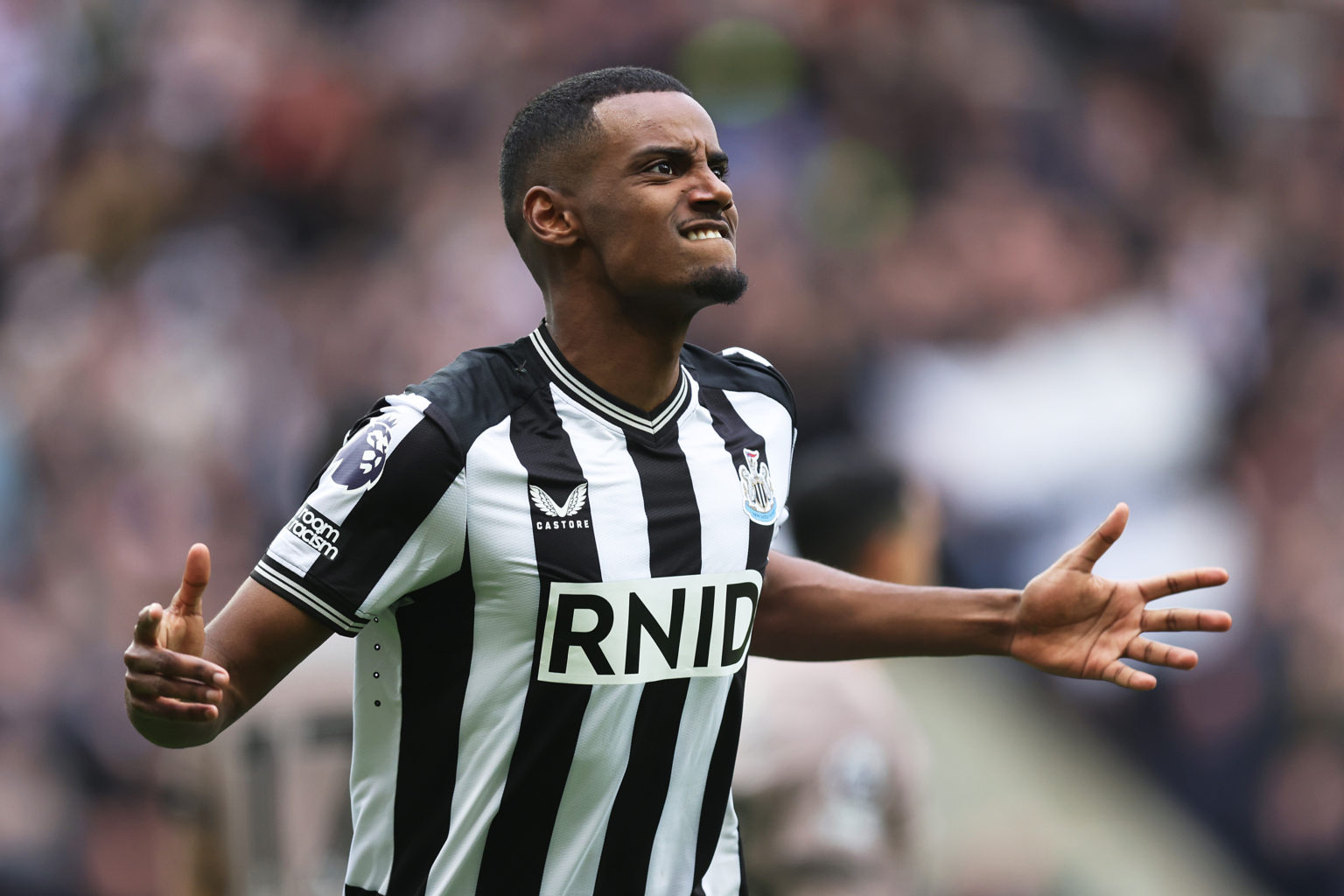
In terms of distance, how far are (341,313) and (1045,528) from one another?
362 cm

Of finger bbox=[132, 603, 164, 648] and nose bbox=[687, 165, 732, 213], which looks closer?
finger bbox=[132, 603, 164, 648]

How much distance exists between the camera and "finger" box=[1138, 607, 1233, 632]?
10.6ft

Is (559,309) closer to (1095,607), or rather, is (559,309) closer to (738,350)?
(738,350)

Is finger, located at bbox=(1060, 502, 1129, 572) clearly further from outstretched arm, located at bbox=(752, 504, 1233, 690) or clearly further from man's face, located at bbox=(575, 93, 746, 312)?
man's face, located at bbox=(575, 93, 746, 312)

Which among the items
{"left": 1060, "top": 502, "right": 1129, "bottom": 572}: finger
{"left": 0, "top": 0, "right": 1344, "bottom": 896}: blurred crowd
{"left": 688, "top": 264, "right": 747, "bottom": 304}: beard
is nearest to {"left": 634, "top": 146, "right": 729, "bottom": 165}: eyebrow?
{"left": 688, "top": 264, "right": 747, "bottom": 304}: beard

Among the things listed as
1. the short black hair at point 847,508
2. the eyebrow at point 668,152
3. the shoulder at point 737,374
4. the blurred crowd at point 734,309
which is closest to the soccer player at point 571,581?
the eyebrow at point 668,152

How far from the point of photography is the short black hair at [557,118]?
3.14 metres

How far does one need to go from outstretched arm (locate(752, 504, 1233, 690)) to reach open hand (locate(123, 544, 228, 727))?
128 centimetres

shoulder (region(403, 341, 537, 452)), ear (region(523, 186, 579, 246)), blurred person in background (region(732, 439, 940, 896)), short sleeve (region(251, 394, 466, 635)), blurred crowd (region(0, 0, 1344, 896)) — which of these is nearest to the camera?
short sleeve (region(251, 394, 466, 635))

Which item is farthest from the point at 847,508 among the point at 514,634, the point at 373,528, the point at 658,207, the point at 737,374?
the point at 373,528

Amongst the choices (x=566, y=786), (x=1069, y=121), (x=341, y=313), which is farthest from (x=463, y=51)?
(x=566, y=786)

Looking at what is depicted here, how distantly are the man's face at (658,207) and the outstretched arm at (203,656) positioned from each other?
0.89m

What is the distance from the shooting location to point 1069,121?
966 cm

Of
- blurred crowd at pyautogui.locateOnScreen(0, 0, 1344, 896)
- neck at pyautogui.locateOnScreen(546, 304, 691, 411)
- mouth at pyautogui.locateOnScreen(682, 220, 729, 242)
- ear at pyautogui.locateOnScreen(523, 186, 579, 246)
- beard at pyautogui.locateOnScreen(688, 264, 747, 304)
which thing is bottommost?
neck at pyautogui.locateOnScreen(546, 304, 691, 411)
